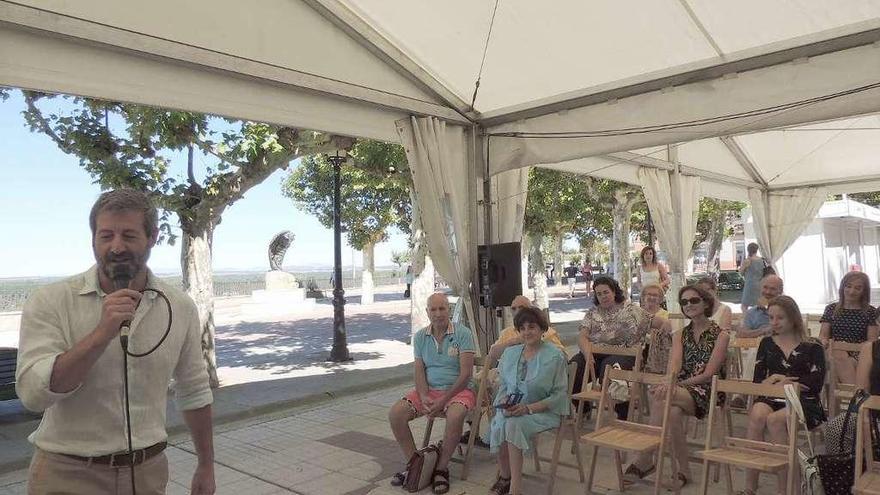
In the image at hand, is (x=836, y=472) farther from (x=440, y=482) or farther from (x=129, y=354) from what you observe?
(x=129, y=354)

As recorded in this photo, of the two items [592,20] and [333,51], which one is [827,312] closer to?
[592,20]

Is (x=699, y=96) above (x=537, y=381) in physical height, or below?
above

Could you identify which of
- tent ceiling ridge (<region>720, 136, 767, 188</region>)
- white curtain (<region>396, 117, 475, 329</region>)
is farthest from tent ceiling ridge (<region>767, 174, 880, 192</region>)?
white curtain (<region>396, 117, 475, 329</region>)

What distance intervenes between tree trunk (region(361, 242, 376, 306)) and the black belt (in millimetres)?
21135

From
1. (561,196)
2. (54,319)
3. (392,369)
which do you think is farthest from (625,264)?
(54,319)

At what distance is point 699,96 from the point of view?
480cm

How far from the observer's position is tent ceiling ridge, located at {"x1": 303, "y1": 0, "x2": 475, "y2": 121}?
4820 millimetres

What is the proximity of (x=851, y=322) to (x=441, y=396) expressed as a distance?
10.9ft

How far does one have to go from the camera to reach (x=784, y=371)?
3705 mm

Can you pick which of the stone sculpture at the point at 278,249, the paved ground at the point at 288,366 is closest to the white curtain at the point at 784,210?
the paved ground at the point at 288,366

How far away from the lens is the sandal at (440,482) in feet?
12.9

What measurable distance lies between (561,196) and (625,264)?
2.49 metres

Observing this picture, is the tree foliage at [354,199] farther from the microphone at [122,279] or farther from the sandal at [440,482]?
the microphone at [122,279]

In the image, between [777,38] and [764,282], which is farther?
[764,282]
